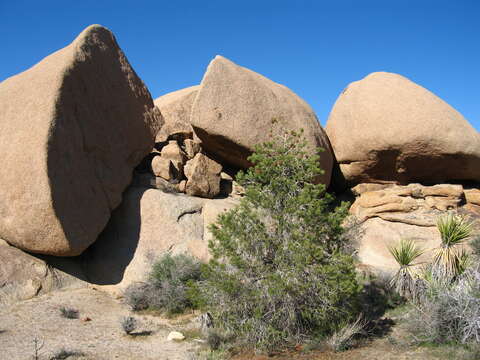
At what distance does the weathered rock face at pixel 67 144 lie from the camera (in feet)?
31.2

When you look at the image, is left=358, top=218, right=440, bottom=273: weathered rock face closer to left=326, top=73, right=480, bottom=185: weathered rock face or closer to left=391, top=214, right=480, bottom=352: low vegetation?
left=326, top=73, right=480, bottom=185: weathered rock face

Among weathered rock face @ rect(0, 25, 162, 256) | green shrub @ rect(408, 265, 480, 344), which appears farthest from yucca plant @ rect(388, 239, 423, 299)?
weathered rock face @ rect(0, 25, 162, 256)

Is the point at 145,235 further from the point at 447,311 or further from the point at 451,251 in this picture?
the point at 447,311

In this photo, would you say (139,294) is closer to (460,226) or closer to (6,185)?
(6,185)

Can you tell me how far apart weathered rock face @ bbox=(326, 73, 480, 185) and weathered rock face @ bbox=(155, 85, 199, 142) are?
496 cm

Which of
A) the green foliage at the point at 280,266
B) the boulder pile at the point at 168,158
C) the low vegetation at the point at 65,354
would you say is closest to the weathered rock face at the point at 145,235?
the boulder pile at the point at 168,158

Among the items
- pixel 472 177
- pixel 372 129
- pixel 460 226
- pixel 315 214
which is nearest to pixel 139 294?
pixel 315 214

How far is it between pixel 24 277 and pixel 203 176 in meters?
5.55

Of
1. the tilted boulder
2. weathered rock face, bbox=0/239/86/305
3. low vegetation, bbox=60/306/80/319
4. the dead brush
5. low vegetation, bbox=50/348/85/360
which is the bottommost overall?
the dead brush

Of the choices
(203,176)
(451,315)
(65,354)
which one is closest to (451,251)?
(451,315)

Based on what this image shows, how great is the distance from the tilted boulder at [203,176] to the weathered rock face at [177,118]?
4.43ft

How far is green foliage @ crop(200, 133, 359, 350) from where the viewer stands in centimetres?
689

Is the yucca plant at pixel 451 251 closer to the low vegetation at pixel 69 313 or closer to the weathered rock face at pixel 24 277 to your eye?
the low vegetation at pixel 69 313

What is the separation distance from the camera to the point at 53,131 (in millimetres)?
9758
